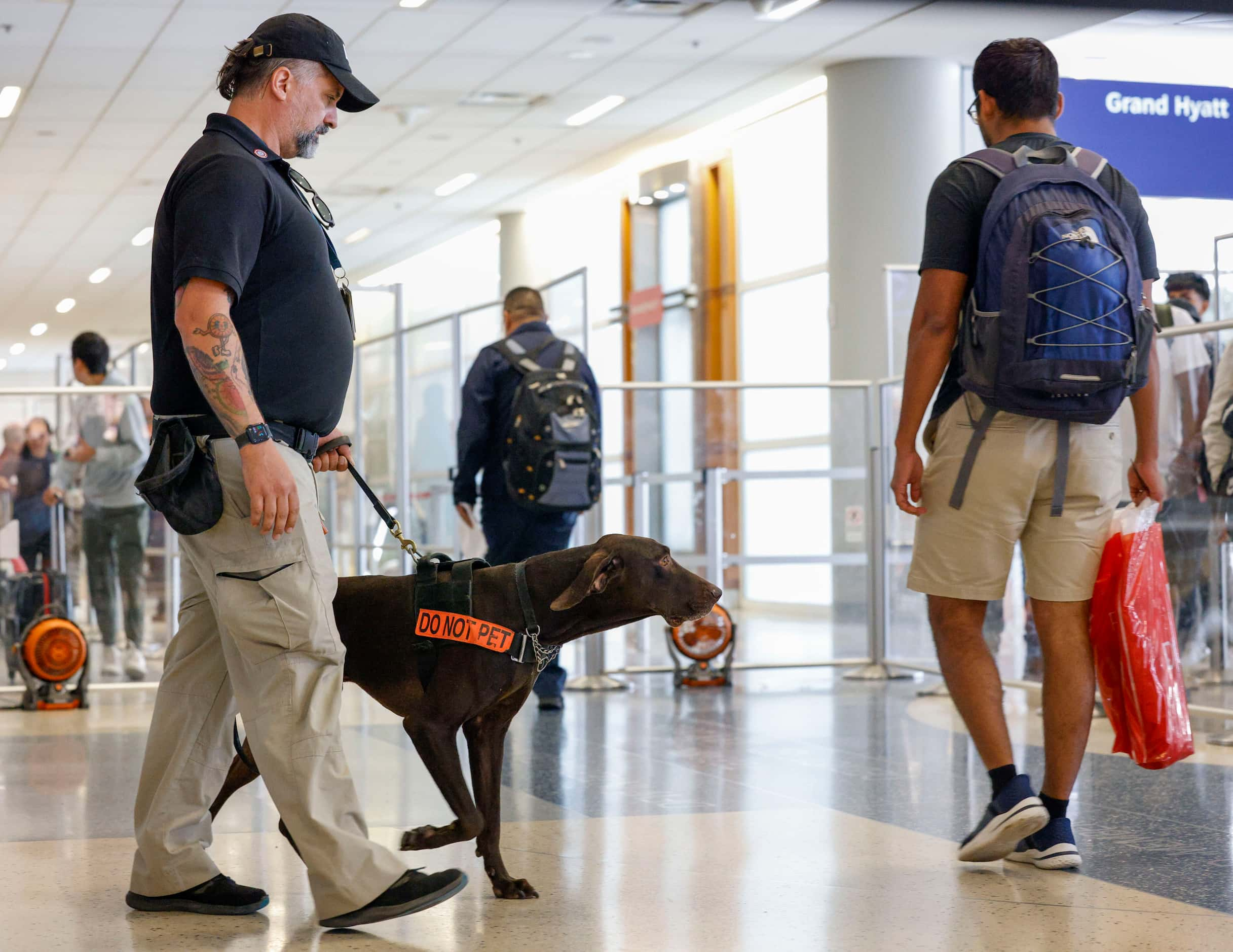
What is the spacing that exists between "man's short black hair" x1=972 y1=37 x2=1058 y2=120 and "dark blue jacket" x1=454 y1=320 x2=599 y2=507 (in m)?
2.88

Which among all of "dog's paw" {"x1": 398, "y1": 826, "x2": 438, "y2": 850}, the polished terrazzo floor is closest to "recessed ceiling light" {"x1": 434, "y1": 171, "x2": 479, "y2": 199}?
the polished terrazzo floor

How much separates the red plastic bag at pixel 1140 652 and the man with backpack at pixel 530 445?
2900 millimetres

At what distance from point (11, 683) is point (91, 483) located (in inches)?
39.6

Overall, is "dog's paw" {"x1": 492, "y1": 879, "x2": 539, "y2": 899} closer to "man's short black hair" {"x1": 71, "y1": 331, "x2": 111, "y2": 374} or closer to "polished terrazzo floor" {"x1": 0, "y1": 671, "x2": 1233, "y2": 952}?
"polished terrazzo floor" {"x1": 0, "y1": 671, "x2": 1233, "y2": 952}

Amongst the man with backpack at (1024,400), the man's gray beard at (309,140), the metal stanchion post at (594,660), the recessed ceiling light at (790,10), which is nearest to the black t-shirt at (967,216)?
the man with backpack at (1024,400)

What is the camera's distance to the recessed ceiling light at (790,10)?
400 inches

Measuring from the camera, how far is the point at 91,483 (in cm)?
740

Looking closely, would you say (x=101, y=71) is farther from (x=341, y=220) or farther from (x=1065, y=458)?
(x=1065, y=458)

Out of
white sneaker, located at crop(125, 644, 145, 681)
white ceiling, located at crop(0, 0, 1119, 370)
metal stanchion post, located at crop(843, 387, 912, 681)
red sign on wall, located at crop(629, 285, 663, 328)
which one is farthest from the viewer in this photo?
red sign on wall, located at crop(629, 285, 663, 328)

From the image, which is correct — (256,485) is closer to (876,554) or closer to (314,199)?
(314,199)

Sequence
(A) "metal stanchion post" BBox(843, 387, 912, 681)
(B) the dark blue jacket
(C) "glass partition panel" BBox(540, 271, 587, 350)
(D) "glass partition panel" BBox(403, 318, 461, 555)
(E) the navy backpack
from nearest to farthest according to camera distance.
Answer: (E) the navy backpack
(B) the dark blue jacket
(C) "glass partition panel" BBox(540, 271, 587, 350)
(A) "metal stanchion post" BBox(843, 387, 912, 681)
(D) "glass partition panel" BBox(403, 318, 461, 555)

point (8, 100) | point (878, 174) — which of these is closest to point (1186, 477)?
point (878, 174)

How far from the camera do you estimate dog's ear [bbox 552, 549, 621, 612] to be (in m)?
2.87

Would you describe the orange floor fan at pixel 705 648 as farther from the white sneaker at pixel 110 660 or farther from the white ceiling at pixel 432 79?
the white ceiling at pixel 432 79
